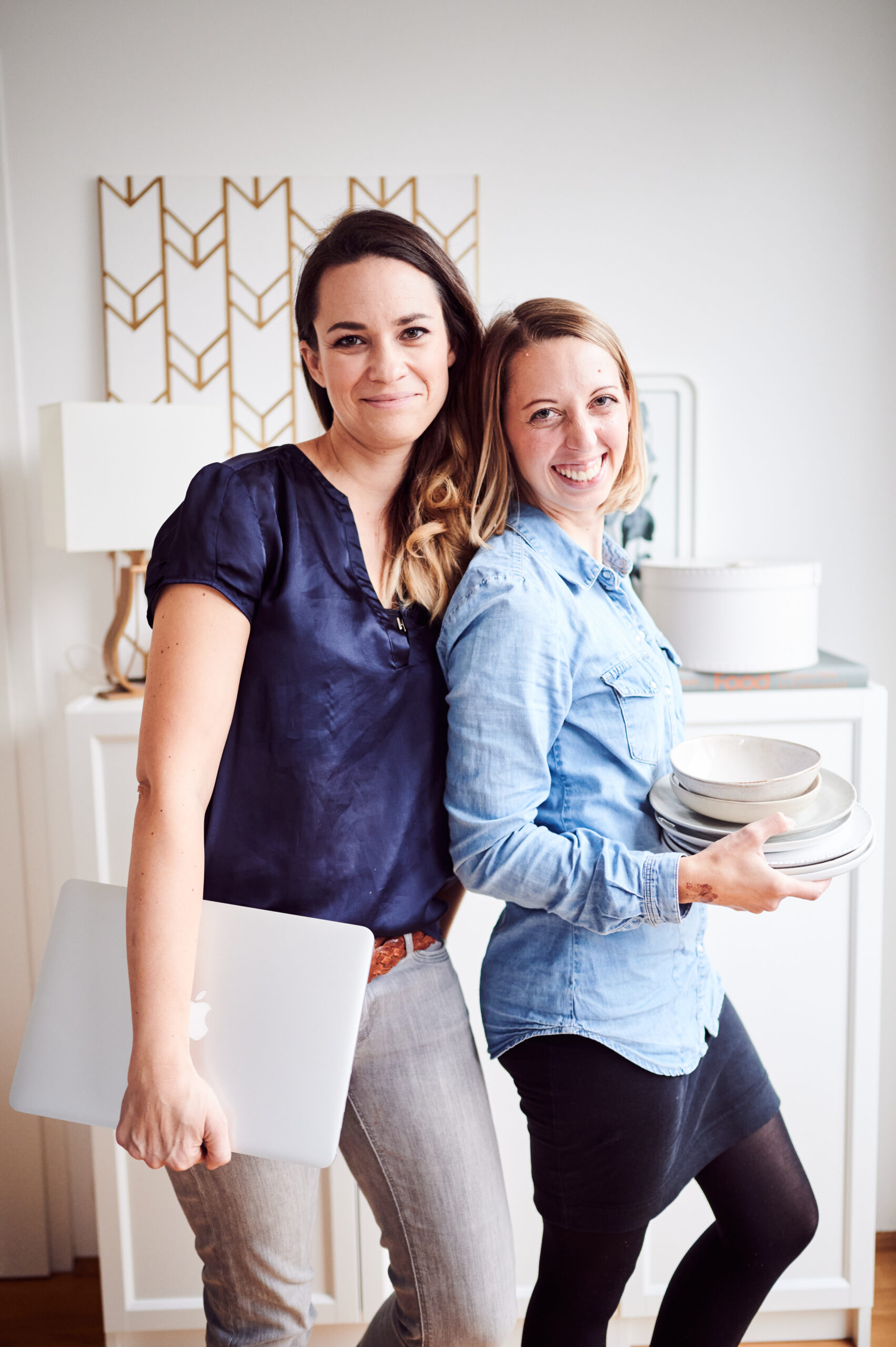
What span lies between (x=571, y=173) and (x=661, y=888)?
5.07ft

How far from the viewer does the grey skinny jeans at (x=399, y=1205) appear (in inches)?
44.9

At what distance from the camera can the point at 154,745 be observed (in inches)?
38.9

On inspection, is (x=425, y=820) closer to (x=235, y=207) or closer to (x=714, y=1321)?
(x=714, y=1321)

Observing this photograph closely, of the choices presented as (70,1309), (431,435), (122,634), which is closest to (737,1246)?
(431,435)

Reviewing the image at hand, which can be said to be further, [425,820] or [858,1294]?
[858,1294]

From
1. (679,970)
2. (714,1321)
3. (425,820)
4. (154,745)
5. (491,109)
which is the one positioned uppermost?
(491,109)

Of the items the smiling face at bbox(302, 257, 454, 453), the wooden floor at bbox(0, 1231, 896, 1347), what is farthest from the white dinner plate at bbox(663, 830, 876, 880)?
the wooden floor at bbox(0, 1231, 896, 1347)

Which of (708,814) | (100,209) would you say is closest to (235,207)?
(100,209)

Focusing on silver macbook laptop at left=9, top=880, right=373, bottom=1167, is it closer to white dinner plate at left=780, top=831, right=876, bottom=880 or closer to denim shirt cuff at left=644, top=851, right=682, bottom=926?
denim shirt cuff at left=644, top=851, right=682, bottom=926

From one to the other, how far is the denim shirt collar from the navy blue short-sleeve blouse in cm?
→ 16

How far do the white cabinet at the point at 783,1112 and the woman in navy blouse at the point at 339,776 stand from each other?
0.66 meters

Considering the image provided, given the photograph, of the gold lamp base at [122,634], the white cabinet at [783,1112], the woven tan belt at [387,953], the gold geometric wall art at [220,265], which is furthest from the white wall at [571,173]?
the woven tan belt at [387,953]

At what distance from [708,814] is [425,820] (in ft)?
1.02

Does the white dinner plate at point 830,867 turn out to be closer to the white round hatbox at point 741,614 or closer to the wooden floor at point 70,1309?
the white round hatbox at point 741,614
